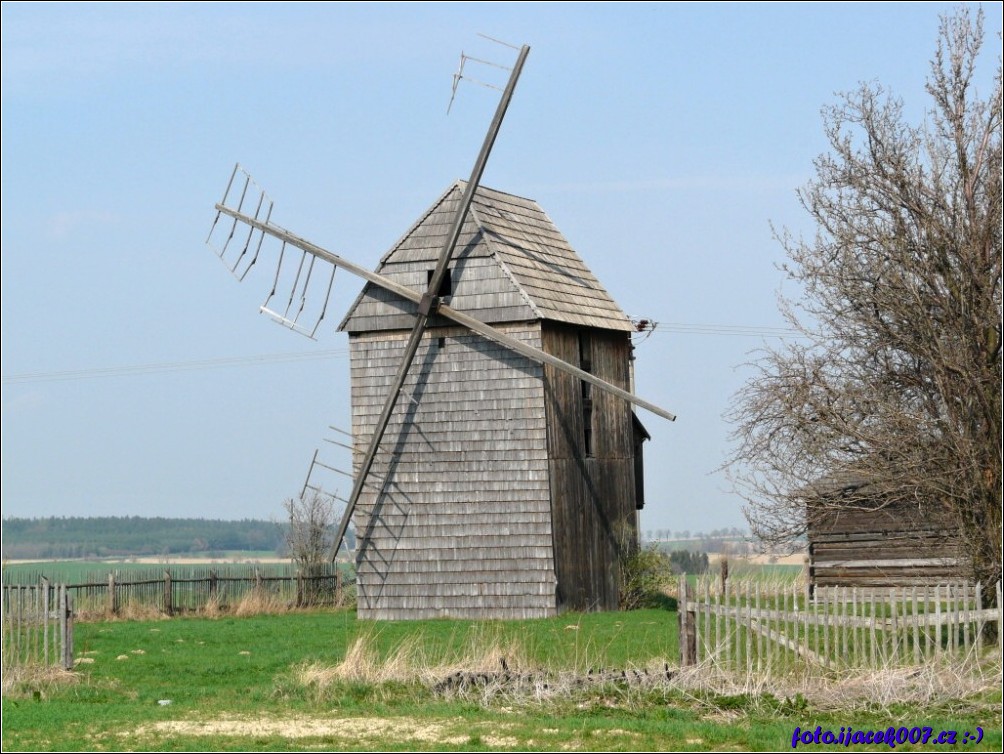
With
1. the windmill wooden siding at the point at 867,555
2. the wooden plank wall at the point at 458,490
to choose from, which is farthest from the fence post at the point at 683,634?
the windmill wooden siding at the point at 867,555

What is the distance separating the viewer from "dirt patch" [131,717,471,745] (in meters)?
13.3

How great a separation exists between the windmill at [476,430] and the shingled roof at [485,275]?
0.11 feet

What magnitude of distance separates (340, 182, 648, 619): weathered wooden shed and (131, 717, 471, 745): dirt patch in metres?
13.6

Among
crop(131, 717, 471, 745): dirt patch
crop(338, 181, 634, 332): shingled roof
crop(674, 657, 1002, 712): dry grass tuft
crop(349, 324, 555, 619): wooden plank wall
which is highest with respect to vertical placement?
crop(338, 181, 634, 332): shingled roof

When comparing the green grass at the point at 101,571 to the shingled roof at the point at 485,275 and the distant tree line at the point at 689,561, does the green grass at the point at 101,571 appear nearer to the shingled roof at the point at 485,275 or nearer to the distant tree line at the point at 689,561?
the shingled roof at the point at 485,275

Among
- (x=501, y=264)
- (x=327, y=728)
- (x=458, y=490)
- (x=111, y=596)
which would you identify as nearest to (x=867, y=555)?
(x=458, y=490)

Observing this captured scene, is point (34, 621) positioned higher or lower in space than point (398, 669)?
higher

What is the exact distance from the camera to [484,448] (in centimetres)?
2847

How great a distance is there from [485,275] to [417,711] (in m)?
15.1

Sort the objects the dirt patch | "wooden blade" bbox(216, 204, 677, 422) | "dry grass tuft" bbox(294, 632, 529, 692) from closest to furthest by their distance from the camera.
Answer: the dirt patch, "dry grass tuft" bbox(294, 632, 529, 692), "wooden blade" bbox(216, 204, 677, 422)

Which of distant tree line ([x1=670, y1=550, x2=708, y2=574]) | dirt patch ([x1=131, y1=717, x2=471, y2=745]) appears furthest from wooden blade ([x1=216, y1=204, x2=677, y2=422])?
distant tree line ([x1=670, y1=550, x2=708, y2=574])

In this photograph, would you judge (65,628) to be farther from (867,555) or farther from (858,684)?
(867,555)

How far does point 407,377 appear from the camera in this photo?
2933cm

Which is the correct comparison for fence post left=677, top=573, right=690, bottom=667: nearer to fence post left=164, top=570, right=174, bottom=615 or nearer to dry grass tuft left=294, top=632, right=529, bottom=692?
dry grass tuft left=294, top=632, right=529, bottom=692
